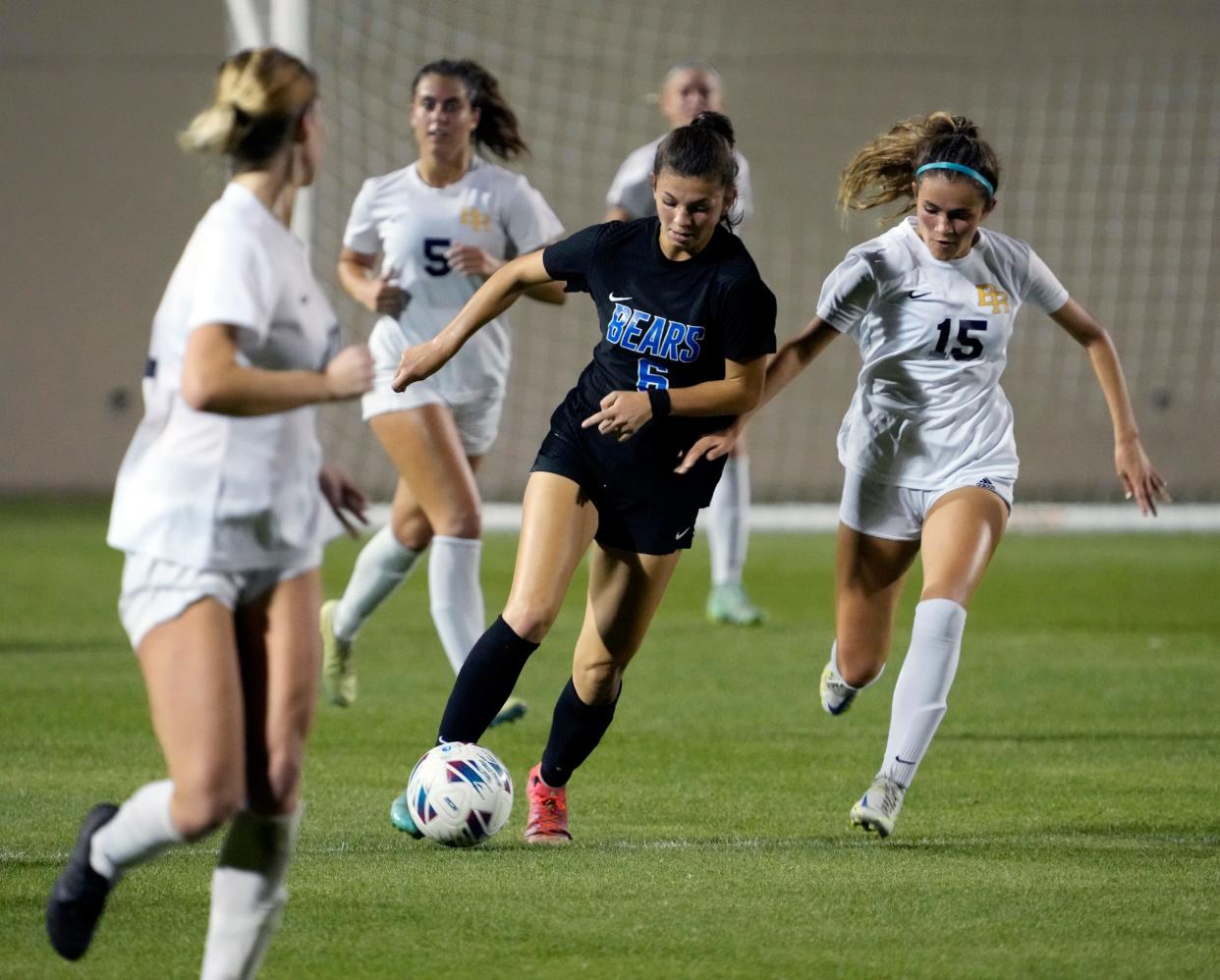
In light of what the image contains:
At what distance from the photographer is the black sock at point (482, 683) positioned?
4.89 metres

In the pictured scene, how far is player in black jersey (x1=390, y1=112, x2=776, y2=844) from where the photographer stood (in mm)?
4816

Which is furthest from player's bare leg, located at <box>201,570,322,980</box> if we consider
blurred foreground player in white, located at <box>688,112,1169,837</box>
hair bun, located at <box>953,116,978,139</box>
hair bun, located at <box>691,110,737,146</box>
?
hair bun, located at <box>953,116,978,139</box>

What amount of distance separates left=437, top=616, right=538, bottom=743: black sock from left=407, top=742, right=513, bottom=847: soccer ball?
5.0 inches

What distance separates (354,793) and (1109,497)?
12282 millimetres

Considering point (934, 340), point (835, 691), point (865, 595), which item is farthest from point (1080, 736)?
point (934, 340)

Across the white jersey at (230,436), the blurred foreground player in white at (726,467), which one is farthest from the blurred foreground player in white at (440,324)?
the white jersey at (230,436)

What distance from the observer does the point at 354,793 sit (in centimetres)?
573

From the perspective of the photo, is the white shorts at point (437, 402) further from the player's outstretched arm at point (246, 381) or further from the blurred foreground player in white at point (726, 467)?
the player's outstretched arm at point (246, 381)

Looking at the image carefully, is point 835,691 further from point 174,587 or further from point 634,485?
point 174,587

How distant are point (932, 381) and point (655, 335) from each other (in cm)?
107

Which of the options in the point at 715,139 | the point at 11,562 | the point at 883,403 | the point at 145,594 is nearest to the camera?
the point at 145,594

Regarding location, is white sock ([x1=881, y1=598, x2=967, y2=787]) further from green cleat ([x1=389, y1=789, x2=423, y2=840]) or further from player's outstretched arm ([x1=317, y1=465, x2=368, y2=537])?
player's outstretched arm ([x1=317, y1=465, x2=368, y2=537])

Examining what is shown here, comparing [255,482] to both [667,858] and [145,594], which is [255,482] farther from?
[667,858]

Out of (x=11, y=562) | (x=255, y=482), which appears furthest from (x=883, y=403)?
(x=11, y=562)
